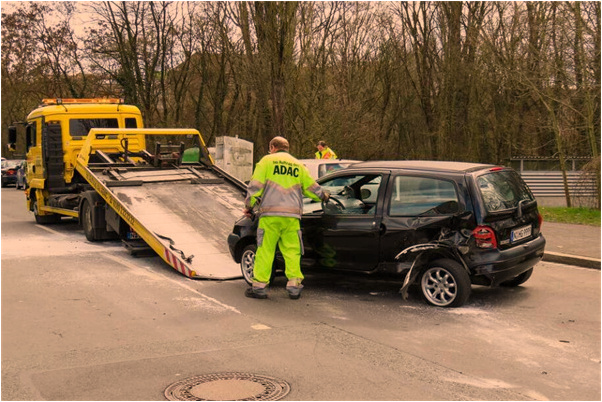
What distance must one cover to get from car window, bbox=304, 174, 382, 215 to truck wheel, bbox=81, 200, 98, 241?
224 inches

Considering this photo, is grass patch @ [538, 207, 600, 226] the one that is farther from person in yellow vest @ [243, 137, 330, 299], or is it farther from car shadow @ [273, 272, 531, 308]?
person in yellow vest @ [243, 137, 330, 299]

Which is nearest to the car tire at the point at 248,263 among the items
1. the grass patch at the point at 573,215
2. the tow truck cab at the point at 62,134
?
the tow truck cab at the point at 62,134

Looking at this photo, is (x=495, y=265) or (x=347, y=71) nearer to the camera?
(x=495, y=265)

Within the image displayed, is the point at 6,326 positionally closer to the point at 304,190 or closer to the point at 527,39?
the point at 304,190

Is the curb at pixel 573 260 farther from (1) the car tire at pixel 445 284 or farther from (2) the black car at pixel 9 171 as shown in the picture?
(2) the black car at pixel 9 171

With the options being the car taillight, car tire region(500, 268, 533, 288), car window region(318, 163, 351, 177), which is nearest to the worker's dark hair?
the car taillight

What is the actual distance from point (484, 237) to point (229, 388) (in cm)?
351

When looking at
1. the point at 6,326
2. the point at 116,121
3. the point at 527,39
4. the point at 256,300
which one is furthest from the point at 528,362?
the point at 527,39

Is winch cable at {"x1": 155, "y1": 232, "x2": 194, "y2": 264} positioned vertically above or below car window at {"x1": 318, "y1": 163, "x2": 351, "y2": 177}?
below

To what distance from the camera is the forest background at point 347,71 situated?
63.1 feet

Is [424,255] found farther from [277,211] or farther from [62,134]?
[62,134]

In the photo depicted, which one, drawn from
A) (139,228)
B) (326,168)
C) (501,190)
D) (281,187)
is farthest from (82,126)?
(501,190)

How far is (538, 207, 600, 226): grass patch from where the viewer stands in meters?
15.1

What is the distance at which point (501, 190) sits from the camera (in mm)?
7910
